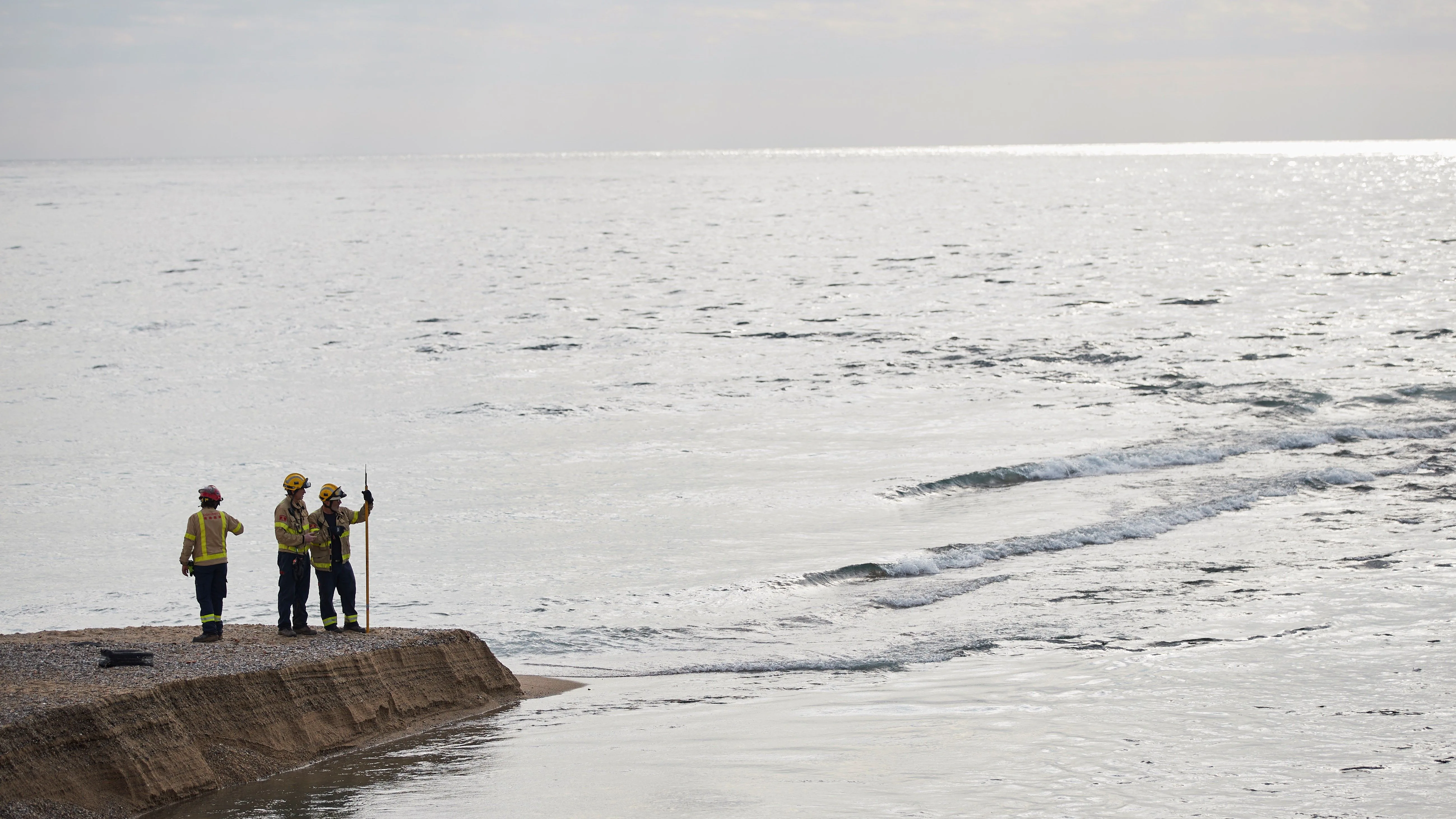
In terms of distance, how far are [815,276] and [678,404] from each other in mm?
27062

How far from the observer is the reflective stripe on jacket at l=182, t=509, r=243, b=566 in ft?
36.6

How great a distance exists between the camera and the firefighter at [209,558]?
1111 cm

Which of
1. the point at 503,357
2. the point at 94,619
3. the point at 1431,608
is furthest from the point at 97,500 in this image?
the point at 1431,608

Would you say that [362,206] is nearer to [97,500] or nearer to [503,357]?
[503,357]

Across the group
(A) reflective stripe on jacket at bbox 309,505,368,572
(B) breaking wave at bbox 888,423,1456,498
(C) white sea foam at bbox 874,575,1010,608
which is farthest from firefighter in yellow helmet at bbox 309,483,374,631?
(B) breaking wave at bbox 888,423,1456,498

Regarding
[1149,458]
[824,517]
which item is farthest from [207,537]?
[1149,458]

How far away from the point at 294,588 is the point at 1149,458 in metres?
14.5

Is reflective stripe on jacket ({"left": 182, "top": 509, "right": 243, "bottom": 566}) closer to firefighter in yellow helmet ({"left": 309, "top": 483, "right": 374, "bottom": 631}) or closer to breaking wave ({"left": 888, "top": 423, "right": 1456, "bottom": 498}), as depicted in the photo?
firefighter in yellow helmet ({"left": 309, "top": 483, "right": 374, "bottom": 631})

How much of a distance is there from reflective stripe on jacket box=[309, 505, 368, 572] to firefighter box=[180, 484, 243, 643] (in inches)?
24.6

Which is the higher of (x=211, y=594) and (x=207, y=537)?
(x=207, y=537)

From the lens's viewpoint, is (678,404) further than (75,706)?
Yes

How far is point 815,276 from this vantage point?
52.7 m

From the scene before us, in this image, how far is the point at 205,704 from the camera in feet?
32.0

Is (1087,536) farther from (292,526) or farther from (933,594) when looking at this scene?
(292,526)
